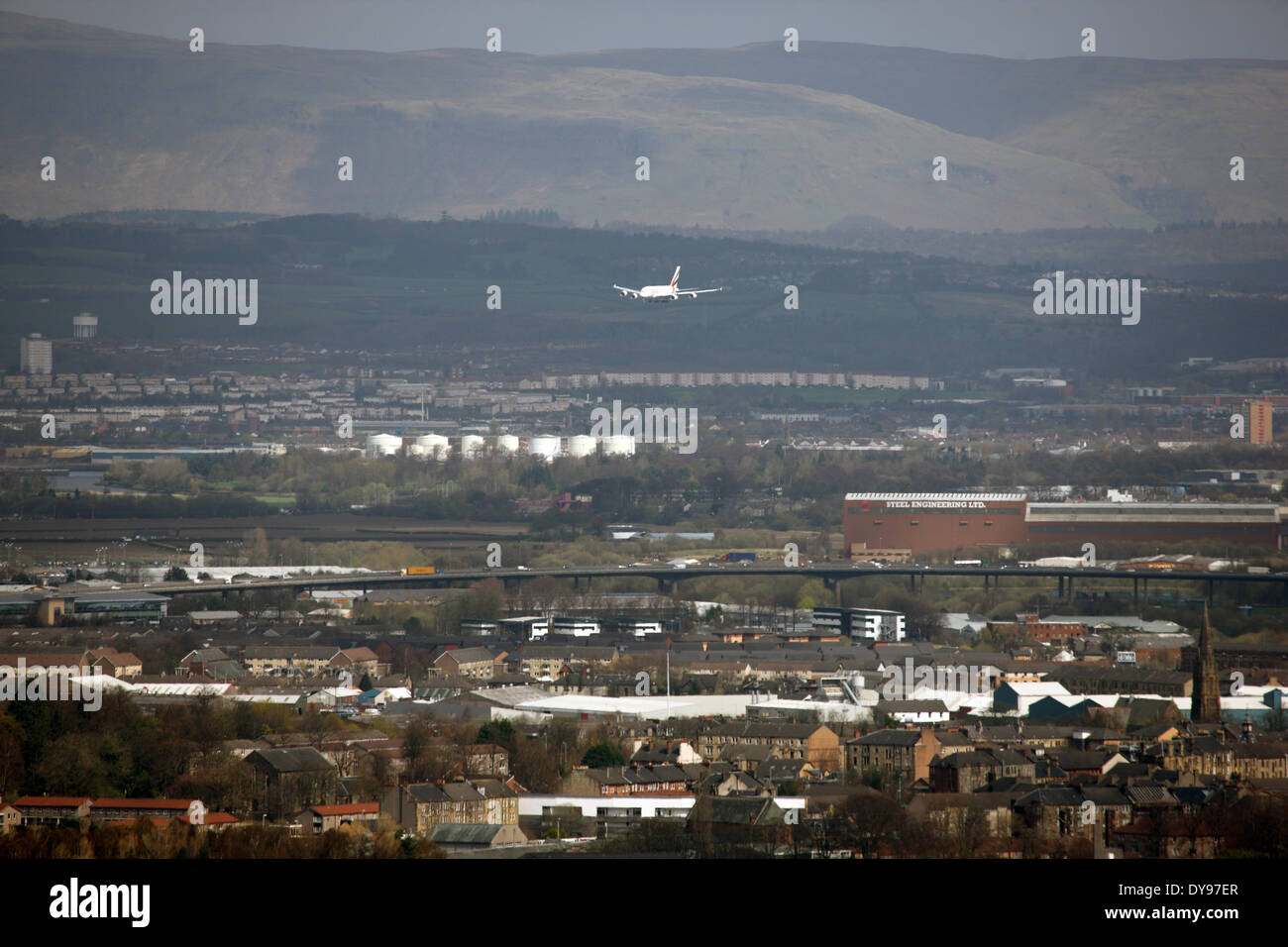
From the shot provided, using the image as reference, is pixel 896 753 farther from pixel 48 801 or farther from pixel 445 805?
pixel 48 801

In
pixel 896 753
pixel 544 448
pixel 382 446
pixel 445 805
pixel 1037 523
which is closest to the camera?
pixel 445 805

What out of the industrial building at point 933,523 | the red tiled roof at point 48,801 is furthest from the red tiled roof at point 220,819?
the industrial building at point 933,523

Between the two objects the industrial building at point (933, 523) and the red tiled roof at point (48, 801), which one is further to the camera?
the industrial building at point (933, 523)

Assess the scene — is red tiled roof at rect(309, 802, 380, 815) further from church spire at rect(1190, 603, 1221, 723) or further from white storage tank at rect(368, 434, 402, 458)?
white storage tank at rect(368, 434, 402, 458)

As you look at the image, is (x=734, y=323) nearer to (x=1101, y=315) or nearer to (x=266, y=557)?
(x=1101, y=315)

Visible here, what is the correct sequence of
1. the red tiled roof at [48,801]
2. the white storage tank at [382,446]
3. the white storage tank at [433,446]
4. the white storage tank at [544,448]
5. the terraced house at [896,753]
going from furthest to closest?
the white storage tank at [544,448]
the white storage tank at [382,446]
the white storage tank at [433,446]
the terraced house at [896,753]
the red tiled roof at [48,801]

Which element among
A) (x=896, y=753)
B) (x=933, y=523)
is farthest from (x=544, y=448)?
(x=896, y=753)

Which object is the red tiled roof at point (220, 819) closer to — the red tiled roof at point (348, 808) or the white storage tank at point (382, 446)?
the red tiled roof at point (348, 808)
